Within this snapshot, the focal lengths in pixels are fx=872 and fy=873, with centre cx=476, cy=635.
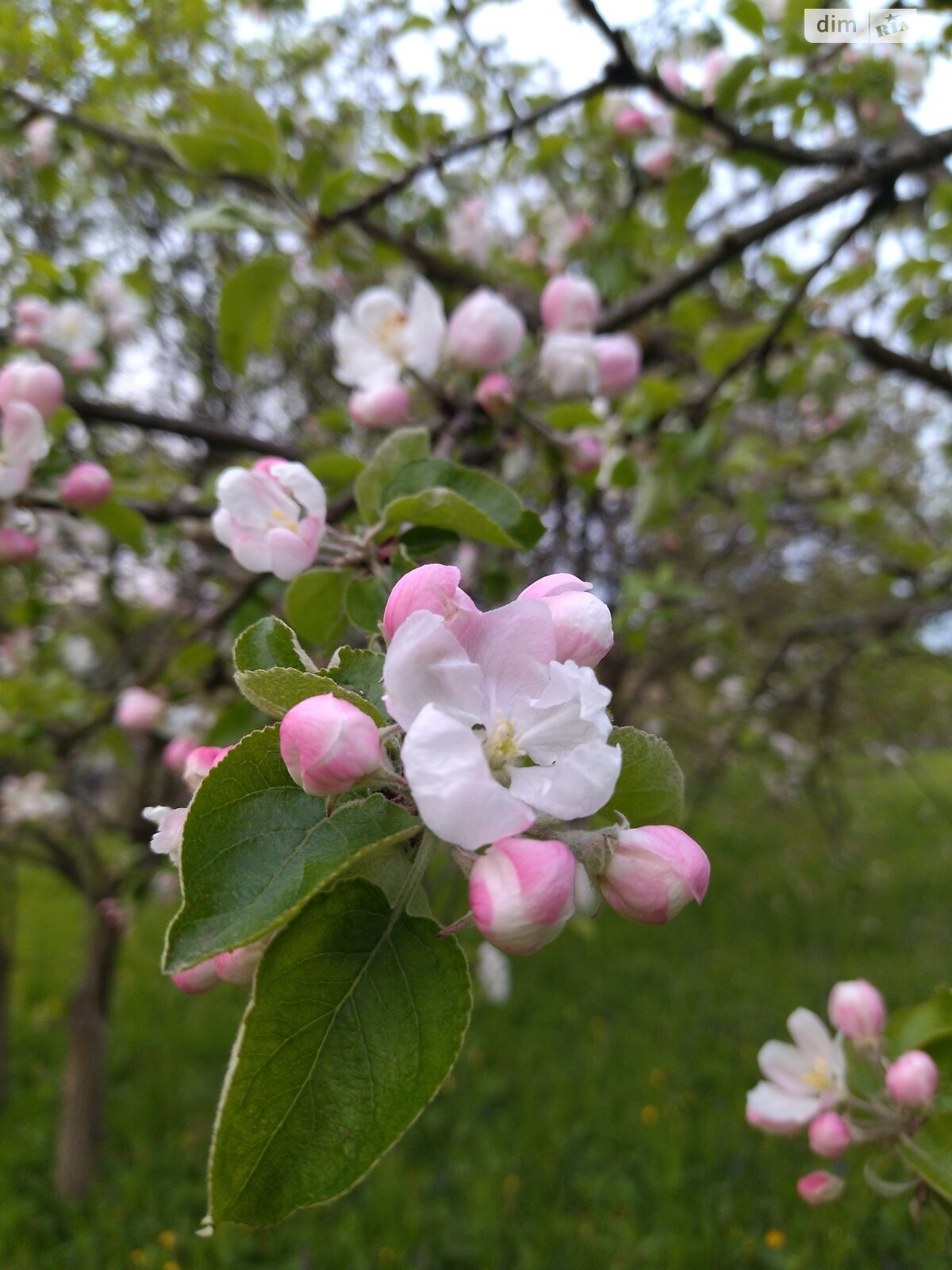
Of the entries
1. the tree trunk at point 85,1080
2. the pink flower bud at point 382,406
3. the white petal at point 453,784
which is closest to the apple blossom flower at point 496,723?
the white petal at point 453,784

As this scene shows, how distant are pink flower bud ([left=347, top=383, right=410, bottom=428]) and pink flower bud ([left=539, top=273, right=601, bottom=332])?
310 mm

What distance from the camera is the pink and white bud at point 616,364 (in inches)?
47.9

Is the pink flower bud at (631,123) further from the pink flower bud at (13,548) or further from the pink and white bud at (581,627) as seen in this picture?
the pink and white bud at (581,627)

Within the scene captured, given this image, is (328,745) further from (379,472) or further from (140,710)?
(140,710)

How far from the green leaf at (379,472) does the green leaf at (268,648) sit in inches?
9.1

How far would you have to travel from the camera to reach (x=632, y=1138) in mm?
3090

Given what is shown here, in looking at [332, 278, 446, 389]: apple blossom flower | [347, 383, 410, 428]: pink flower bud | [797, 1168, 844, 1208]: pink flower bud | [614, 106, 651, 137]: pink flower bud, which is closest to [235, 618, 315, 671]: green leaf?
[347, 383, 410, 428]: pink flower bud

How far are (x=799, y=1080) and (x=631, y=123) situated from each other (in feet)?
7.24

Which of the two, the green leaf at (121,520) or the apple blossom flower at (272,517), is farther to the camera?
the green leaf at (121,520)

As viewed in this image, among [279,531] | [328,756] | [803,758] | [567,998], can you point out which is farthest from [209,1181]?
[803,758]

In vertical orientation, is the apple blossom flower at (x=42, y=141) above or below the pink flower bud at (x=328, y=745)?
above

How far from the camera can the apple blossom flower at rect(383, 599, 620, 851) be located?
1.41ft

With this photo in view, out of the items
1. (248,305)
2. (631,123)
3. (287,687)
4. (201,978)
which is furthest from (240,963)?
(631,123)

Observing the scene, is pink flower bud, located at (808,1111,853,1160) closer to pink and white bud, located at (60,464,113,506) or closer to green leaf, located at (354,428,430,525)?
green leaf, located at (354,428,430,525)
